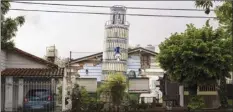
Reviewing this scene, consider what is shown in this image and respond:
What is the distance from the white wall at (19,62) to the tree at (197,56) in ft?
24.1

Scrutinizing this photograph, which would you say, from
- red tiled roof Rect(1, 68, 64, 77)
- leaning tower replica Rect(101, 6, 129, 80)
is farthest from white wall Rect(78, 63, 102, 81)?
red tiled roof Rect(1, 68, 64, 77)

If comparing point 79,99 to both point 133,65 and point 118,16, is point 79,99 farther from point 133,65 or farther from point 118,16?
point 133,65

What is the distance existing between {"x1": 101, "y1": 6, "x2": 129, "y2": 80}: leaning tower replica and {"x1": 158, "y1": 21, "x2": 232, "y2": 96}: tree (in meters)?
9.69

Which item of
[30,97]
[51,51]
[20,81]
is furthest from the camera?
[51,51]

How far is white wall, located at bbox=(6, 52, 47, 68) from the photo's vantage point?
22656 millimetres

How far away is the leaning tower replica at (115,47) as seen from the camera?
30109mm

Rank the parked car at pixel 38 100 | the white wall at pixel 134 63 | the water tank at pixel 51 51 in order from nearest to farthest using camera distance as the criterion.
Answer: the parked car at pixel 38 100 → the water tank at pixel 51 51 → the white wall at pixel 134 63

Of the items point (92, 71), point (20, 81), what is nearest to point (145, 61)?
point (92, 71)

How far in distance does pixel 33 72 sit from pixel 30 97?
1571 millimetres

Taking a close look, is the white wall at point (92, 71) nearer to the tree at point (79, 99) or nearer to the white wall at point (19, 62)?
the white wall at point (19, 62)

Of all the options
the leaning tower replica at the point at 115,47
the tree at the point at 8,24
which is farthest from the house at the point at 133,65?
the tree at the point at 8,24

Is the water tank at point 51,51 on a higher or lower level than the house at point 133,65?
higher

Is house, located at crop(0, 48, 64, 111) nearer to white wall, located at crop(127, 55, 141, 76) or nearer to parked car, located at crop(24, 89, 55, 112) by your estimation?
parked car, located at crop(24, 89, 55, 112)

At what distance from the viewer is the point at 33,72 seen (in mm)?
21469
